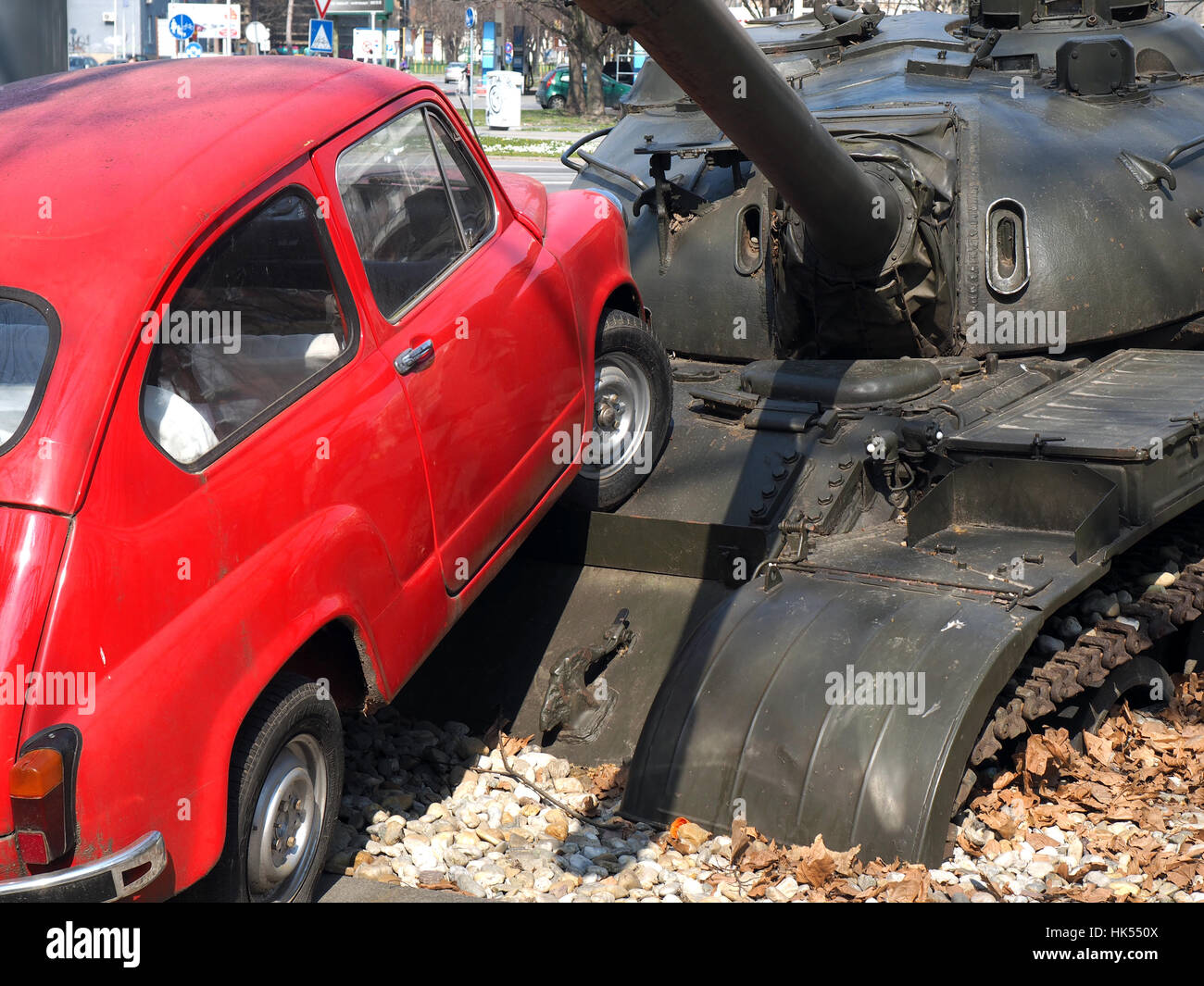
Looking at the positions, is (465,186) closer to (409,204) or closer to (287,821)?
(409,204)

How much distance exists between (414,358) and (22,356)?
3.83 feet

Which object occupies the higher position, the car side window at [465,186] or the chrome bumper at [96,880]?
the car side window at [465,186]

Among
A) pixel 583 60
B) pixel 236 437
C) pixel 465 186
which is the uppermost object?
pixel 583 60

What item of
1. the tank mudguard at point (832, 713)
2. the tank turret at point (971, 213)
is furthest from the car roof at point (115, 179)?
the tank mudguard at point (832, 713)

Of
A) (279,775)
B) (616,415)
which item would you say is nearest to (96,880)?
(279,775)

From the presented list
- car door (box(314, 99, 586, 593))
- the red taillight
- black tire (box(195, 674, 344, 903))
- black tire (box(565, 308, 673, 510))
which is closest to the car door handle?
car door (box(314, 99, 586, 593))

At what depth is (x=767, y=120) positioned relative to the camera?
13.9 ft

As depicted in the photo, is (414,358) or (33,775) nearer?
(33,775)

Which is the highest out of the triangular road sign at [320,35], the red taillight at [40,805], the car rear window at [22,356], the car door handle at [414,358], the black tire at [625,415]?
the triangular road sign at [320,35]

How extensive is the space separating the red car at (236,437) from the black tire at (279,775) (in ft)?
0.03

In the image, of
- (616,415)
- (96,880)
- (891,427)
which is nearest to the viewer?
(96,880)

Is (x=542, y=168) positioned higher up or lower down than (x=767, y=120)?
lower down

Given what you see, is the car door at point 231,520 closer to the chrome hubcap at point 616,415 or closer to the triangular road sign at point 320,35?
the chrome hubcap at point 616,415

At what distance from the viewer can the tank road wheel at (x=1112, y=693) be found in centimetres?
518
